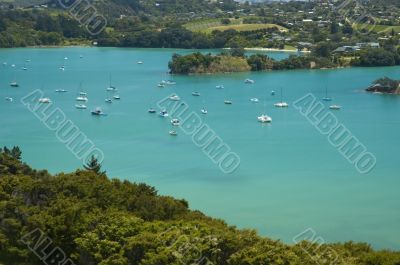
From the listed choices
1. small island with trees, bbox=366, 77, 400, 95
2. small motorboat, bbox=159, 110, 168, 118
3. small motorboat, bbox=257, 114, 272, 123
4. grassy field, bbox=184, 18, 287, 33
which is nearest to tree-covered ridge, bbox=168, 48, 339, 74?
small island with trees, bbox=366, 77, 400, 95

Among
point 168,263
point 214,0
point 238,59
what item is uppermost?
point 214,0

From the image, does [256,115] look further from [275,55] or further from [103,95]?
[275,55]

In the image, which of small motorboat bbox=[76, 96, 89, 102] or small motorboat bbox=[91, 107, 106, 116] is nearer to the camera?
small motorboat bbox=[91, 107, 106, 116]

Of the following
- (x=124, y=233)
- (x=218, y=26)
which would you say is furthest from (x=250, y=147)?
(x=218, y=26)

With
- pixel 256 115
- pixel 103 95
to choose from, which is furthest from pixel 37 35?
pixel 256 115

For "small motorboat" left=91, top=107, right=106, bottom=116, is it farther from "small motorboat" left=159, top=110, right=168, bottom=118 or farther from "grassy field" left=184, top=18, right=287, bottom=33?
"grassy field" left=184, top=18, right=287, bottom=33

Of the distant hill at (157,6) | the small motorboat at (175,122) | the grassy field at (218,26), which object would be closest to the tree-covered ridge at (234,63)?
the grassy field at (218,26)
